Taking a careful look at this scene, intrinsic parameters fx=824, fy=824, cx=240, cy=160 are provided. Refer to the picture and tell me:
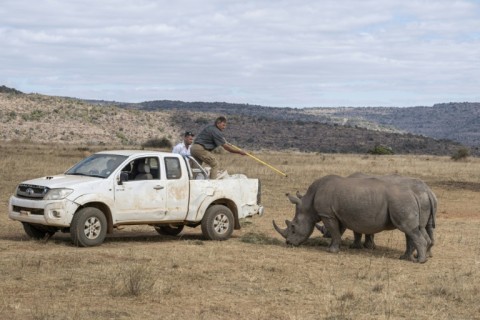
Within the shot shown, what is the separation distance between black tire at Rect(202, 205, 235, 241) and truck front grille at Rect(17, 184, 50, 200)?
133 inches

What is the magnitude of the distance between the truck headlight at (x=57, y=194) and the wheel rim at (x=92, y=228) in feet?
2.11

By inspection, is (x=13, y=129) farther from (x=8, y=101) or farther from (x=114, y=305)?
(x=114, y=305)

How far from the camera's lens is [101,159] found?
16.1 metres

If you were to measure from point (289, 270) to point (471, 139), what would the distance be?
13375 centimetres

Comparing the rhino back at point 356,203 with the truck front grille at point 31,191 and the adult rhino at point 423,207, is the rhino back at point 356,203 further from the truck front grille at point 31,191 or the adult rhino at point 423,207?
the truck front grille at point 31,191

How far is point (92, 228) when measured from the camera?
14.9 metres

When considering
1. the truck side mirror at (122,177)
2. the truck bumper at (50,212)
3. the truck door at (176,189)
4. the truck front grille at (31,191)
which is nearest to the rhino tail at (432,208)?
the truck door at (176,189)

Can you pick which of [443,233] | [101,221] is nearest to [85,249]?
[101,221]

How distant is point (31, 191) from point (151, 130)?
7675 cm

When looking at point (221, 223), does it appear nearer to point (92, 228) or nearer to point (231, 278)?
point (92, 228)

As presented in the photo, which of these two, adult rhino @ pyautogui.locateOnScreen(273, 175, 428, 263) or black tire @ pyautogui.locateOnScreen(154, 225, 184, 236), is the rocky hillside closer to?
black tire @ pyautogui.locateOnScreen(154, 225, 184, 236)

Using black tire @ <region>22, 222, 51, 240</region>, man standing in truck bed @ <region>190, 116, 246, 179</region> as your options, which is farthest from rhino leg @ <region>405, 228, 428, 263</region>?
black tire @ <region>22, 222, 51, 240</region>

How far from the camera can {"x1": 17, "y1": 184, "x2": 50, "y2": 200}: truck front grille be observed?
579 inches

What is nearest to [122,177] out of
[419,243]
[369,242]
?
[369,242]
